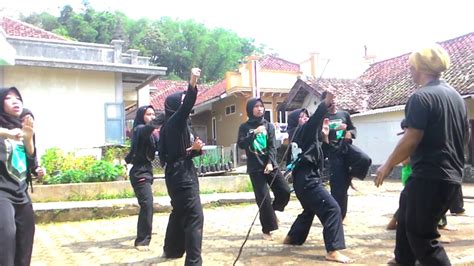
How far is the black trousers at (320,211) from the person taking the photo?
4.60 m

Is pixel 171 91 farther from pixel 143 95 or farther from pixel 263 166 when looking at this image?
Answer: pixel 263 166

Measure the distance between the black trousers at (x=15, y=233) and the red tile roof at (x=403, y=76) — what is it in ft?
45.4

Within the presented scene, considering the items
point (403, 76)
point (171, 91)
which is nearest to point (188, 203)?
point (403, 76)

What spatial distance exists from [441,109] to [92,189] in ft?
26.4

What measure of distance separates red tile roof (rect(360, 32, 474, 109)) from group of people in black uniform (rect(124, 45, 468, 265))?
34.6ft

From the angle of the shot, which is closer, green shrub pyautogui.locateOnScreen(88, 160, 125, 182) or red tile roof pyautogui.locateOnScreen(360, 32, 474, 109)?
green shrub pyautogui.locateOnScreen(88, 160, 125, 182)

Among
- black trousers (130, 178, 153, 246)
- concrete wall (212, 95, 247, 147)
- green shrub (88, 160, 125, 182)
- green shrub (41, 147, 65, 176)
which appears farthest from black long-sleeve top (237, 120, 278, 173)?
concrete wall (212, 95, 247, 147)

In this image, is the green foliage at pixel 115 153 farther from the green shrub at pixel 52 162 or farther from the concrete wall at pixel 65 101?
the green shrub at pixel 52 162

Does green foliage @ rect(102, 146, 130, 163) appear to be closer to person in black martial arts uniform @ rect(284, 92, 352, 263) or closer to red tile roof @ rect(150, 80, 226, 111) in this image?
person in black martial arts uniform @ rect(284, 92, 352, 263)

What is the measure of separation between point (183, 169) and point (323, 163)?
1.80 m

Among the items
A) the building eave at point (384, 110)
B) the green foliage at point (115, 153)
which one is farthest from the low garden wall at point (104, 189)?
the building eave at point (384, 110)

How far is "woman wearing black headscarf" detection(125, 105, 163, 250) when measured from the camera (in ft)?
18.4

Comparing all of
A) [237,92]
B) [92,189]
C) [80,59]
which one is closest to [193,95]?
[92,189]

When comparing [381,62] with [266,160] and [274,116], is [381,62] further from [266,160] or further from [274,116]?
[266,160]
